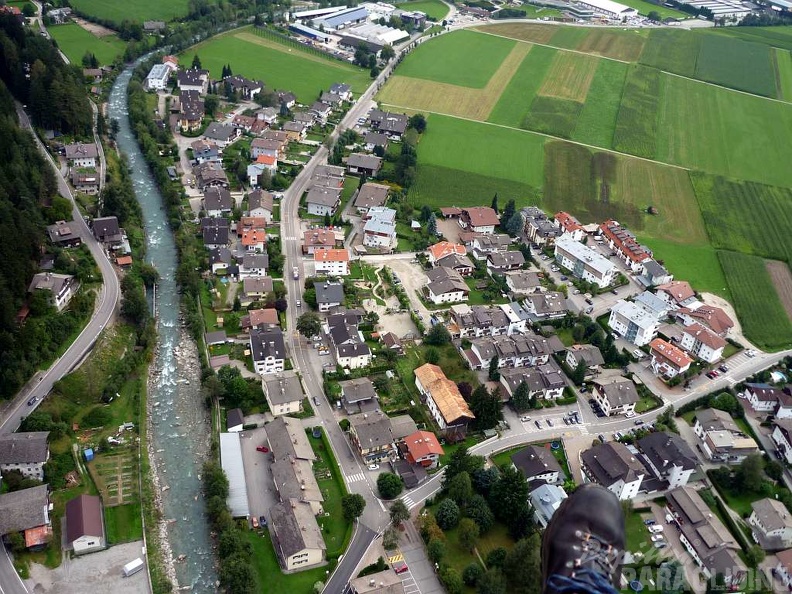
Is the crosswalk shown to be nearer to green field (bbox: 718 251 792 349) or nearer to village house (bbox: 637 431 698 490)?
village house (bbox: 637 431 698 490)

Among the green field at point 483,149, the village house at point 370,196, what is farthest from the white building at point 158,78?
the village house at point 370,196

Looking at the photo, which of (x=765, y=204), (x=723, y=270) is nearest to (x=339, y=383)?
(x=723, y=270)

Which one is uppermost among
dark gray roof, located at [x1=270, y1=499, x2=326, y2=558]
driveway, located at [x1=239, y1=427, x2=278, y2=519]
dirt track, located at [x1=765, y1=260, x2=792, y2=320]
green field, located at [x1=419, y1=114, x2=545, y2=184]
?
green field, located at [x1=419, y1=114, x2=545, y2=184]

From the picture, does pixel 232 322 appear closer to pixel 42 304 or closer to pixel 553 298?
pixel 42 304

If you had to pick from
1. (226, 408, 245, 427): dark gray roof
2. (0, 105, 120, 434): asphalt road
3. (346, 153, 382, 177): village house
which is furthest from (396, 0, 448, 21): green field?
(226, 408, 245, 427): dark gray roof

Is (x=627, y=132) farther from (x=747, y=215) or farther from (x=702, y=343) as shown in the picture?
(x=702, y=343)

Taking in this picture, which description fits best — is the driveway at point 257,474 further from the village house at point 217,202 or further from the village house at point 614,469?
the village house at point 217,202
